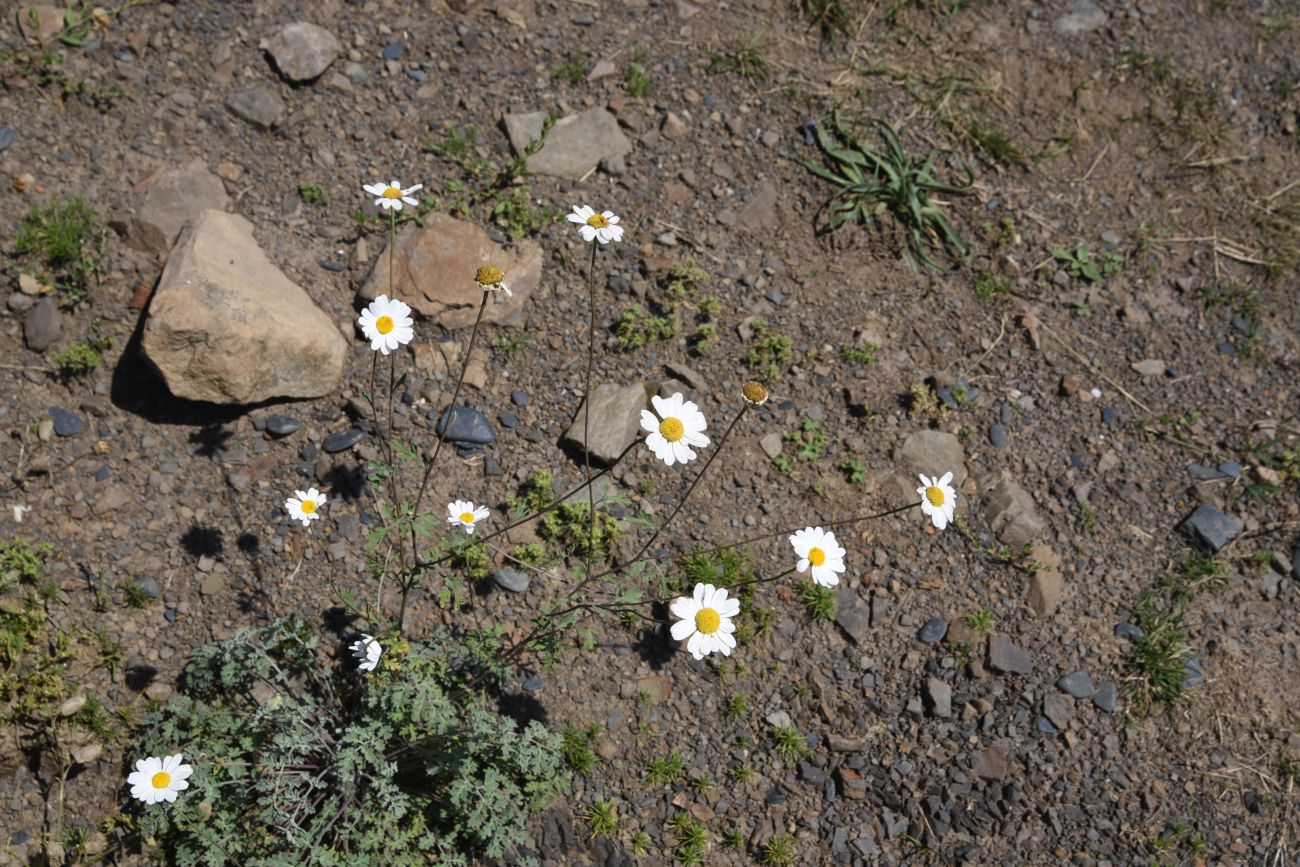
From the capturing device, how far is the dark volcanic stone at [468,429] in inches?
167

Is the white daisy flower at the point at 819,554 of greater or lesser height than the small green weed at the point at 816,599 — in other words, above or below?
above

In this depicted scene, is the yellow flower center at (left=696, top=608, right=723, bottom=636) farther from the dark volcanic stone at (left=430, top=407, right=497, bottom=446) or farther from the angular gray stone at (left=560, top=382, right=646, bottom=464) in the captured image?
the dark volcanic stone at (left=430, top=407, right=497, bottom=446)

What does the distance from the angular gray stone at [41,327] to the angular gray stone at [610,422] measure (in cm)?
217

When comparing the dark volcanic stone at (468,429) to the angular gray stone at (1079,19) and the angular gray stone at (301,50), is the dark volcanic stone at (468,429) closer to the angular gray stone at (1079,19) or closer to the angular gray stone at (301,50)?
the angular gray stone at (301,50)

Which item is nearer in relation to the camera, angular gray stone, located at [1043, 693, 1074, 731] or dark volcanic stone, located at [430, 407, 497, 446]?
angular gray stone, located at [1043, 693, 1074, 731]

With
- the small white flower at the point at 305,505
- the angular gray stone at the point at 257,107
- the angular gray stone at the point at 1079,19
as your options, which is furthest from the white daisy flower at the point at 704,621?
the angular gray stone at the point at 1079,19

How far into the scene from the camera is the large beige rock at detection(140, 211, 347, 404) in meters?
3.83

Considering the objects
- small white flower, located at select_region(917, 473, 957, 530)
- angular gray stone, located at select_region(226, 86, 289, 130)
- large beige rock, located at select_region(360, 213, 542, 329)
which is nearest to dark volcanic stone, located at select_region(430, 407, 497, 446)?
large beige rock, located at select_region(360, 213, 542, 329)

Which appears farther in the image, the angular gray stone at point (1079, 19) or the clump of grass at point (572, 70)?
the angular gray stone at point (1079, 19)

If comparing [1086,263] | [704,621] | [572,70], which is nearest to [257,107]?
[572,70]

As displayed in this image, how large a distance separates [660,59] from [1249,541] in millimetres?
3767

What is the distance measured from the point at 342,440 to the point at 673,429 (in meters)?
1.65

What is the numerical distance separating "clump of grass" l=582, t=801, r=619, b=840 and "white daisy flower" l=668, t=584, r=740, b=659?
940 mm

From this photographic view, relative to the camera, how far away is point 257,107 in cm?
473
